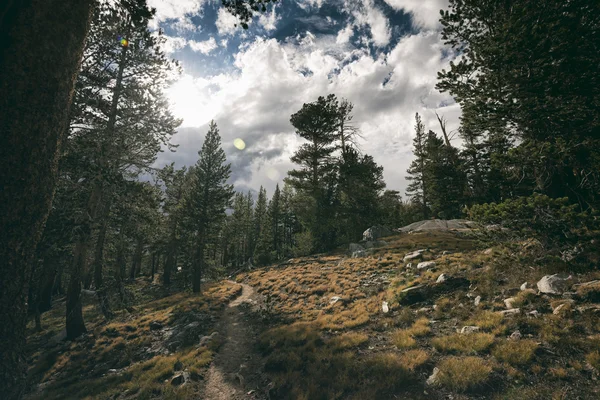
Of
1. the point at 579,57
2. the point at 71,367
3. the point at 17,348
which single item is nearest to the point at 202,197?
the point at 71,367

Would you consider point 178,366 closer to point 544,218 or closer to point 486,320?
point 486,320

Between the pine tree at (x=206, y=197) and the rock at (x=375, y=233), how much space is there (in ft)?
48.8

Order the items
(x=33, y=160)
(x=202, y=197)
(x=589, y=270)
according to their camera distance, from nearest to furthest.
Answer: (x=33, y=160) → (x=589, y=270) → (x=202, y=197)

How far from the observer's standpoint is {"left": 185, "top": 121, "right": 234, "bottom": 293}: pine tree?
2272cm

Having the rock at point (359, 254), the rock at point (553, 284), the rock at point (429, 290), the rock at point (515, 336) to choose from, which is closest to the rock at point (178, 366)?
the rock at point (429, 290)

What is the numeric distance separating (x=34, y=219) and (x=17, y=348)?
1647 mm

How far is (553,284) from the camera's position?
7410 millimetres

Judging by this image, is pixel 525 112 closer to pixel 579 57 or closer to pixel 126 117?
pixel 579 57

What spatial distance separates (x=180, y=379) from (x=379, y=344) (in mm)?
6674

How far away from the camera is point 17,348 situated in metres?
3.11

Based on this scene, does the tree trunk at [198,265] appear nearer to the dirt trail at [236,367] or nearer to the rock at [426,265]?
the dirt trail at [236,367]

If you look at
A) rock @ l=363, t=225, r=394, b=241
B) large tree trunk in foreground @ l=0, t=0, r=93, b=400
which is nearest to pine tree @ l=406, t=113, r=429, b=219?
rock @ l=363, t=225, r=394, b=241

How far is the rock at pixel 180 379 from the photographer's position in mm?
8117

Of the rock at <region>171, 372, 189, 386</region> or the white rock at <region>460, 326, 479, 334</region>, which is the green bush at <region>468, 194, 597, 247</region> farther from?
the rock at <region>171, 372, 189, 386</region>
